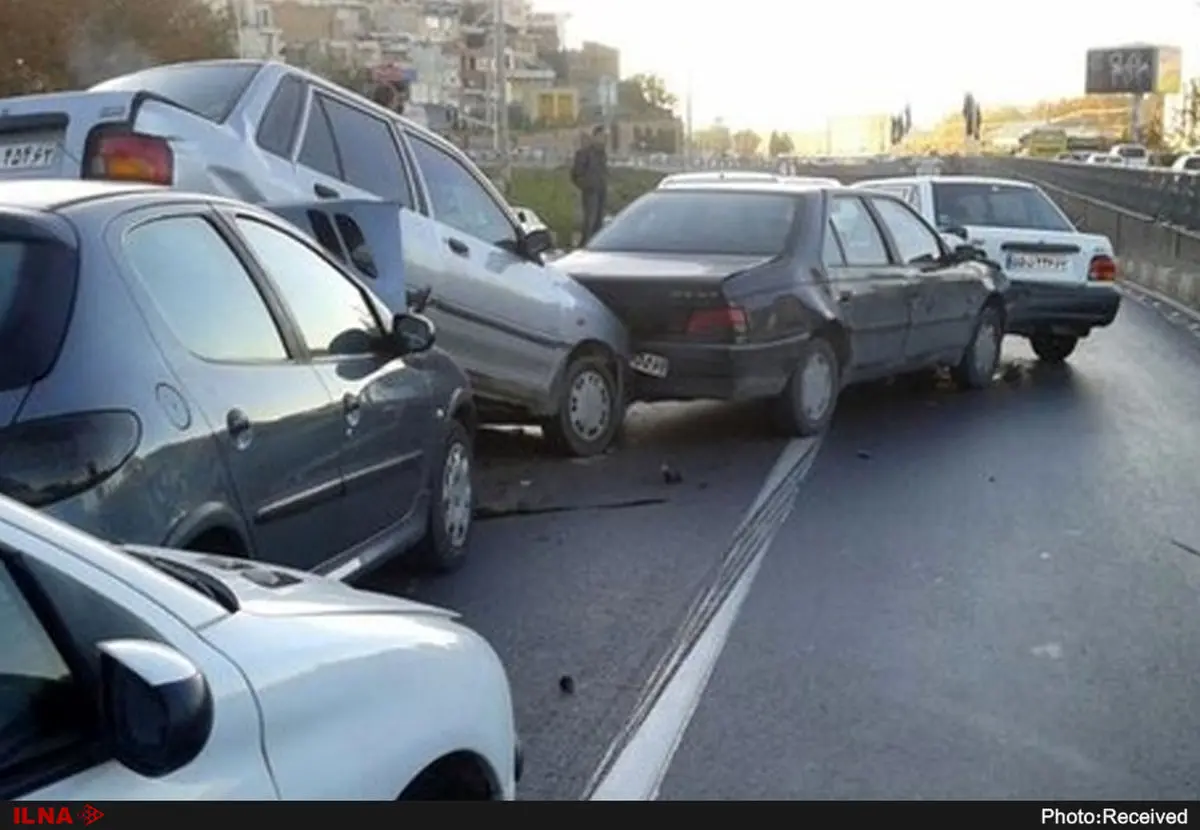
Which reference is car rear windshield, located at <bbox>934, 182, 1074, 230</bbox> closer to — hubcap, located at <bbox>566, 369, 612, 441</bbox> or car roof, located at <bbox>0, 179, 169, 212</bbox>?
hubcap, located at <bbox>566, 369, 612, 441</bbox>

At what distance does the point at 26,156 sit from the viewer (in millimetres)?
7230

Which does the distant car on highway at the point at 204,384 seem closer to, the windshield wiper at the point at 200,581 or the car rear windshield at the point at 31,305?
the car rear windshield at the point at 31,305

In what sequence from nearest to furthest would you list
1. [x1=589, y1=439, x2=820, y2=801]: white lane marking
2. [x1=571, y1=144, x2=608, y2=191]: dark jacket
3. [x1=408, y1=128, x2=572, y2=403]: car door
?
1. [x1=589, y1=439, x2=820, y2=801]: white lane marking
2. [x1=408, y1=128, x2=572, y2=403]: car door
3. [x1=571, y1=144, x2=608, y2=191]: dark jacket

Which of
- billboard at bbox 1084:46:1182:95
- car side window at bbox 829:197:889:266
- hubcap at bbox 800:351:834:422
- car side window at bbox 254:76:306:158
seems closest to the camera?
car side window at bbox 254:76:306:158

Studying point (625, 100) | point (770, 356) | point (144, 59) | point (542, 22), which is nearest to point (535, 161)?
point (144, 59)

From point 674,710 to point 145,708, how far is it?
328 cm

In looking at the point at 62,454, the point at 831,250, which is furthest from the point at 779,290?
the point at 62,454

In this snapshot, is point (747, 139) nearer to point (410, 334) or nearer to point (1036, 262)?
point (1036, 262)

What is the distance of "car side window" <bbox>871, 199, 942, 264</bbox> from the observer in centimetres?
1206

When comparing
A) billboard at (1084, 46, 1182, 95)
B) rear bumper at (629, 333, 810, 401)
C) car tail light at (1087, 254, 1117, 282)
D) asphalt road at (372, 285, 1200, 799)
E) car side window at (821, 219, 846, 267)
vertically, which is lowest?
asphalt road at (372, 285, 1200, 799)

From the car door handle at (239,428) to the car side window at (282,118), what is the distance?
3.22 m

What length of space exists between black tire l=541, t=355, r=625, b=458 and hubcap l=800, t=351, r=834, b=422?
1.29 metres

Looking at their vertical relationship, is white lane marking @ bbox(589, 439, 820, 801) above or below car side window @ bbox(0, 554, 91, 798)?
below

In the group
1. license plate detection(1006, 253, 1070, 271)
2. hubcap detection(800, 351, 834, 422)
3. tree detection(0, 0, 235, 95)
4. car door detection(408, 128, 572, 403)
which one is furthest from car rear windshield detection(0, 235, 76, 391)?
tree detection(0, 0, 235, 95)
